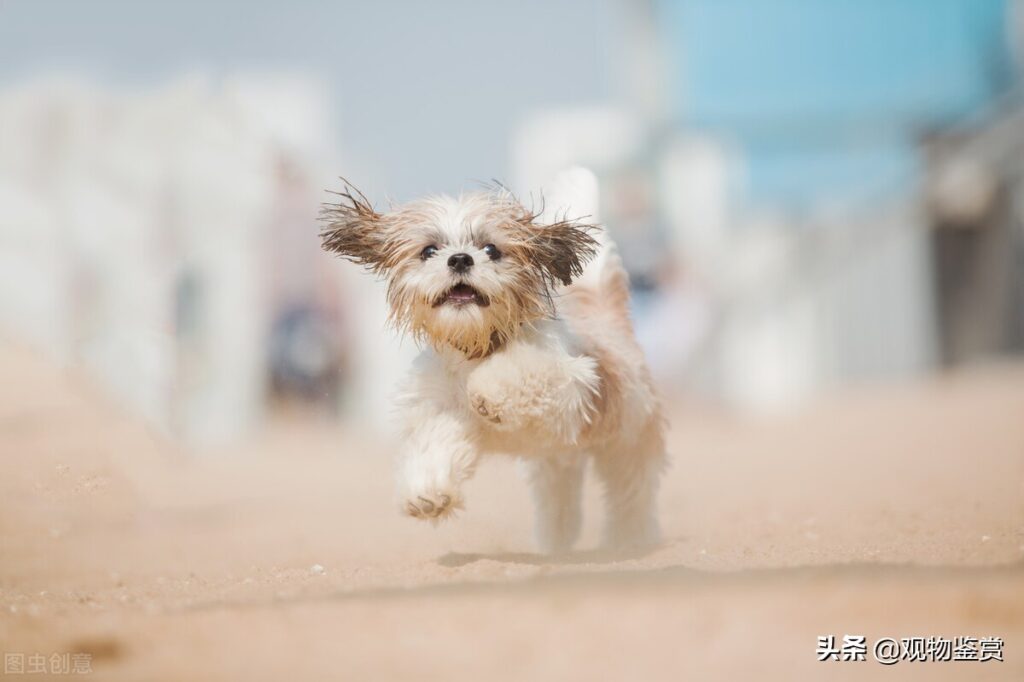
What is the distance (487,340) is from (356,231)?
32.0 inches

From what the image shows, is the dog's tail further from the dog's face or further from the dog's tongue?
the dog's tongue

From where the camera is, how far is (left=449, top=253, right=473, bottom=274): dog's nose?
4.56m

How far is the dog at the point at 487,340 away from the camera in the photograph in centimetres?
450

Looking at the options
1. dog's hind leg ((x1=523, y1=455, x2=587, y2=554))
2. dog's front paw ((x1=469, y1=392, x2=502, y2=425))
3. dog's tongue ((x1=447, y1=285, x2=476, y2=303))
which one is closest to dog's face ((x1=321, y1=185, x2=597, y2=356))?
dog's tongue ((x1=447, y1=285, x2=476, y2=303))

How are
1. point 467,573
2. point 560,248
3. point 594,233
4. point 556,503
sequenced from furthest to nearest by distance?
point 556,503 → point 594,233 → point 560,248 → point 467,573

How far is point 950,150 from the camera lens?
58.0 feet

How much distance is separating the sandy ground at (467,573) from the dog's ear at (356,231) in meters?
1.28

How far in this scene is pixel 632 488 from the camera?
5.49 metres

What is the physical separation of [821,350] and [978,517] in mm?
13061

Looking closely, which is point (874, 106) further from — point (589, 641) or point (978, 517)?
point (589, 641)

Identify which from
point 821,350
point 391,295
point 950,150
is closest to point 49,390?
point 391,295

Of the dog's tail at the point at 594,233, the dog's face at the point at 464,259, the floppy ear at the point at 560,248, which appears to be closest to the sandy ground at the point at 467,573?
the dog's face at the point at 464,259

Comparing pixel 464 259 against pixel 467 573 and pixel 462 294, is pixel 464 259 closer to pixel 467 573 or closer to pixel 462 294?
pixel 462 294

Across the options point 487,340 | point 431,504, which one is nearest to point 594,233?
point 487,340
